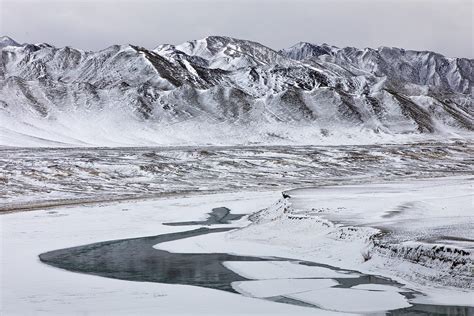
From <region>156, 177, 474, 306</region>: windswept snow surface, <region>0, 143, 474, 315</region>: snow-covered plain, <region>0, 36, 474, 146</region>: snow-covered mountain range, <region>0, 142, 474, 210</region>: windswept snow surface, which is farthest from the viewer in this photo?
<region>0, 36, 474, 146</region>: snow-covered mountain range

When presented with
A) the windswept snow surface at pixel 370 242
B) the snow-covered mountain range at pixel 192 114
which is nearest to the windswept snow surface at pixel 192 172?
the windswept snow surface at pixel 370 242

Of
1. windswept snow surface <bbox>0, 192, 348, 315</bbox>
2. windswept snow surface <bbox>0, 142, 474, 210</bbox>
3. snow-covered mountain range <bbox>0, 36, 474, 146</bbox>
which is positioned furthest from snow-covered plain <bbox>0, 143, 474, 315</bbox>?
snow-covered mountain range <bbox>0, 36, 474, 146</bbox>

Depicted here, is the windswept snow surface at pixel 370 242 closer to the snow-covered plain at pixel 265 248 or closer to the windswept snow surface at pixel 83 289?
the snow-covered plain at pixel 265 248

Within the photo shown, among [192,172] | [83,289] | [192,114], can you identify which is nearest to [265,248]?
[83,289]

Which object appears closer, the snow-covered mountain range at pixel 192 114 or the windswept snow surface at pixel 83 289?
the windswept snow surface at pixel 83 289

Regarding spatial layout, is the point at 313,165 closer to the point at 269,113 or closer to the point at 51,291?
the point at 51,291

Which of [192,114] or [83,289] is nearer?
[83,289]

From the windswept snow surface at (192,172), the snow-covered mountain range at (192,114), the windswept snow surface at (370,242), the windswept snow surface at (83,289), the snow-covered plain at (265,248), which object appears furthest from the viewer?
the snow-covered mountain range at (192,114)

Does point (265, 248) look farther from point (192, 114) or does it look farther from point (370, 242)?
point (192, 114)

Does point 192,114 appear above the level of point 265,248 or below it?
above

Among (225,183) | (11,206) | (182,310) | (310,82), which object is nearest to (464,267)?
(182,310)

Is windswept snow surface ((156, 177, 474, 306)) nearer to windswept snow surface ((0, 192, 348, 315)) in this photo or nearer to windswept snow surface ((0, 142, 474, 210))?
windswept snow surface ((0, 192, 348, 315))
